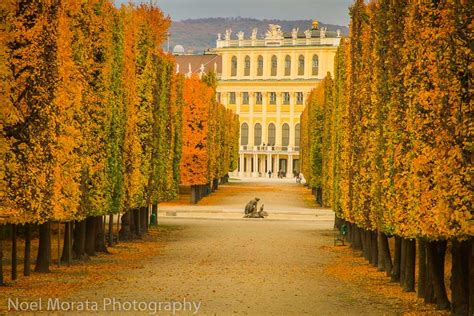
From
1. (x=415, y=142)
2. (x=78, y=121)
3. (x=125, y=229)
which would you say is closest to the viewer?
(x=415, y=142)

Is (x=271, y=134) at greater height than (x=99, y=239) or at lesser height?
greater

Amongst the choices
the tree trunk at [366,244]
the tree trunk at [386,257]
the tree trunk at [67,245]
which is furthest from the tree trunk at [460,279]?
the tree trunk at [366,244]

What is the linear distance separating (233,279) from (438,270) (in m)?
5.39

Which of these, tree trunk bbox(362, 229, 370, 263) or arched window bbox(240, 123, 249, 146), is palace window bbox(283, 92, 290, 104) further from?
tree trunk bbox(362, 229, 370, 263)

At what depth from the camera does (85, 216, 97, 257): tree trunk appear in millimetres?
28172

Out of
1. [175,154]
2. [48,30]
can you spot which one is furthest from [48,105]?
[175,154]

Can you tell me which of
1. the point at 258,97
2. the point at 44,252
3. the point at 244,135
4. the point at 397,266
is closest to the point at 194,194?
the point at 44,252

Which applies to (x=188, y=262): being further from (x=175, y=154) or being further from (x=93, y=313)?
(x=175, y=154)

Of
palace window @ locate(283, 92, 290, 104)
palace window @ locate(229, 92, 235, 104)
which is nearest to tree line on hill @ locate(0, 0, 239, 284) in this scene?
palace window @ locate(283, 92, 290, 104)

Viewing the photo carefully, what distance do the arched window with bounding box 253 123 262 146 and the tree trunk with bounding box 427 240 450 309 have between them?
12135cm

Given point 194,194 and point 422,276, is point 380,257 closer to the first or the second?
point 422,276

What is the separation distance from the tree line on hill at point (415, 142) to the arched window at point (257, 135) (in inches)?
4315

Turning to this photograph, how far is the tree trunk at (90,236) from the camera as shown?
28172 millimetres

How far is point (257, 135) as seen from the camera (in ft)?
465
